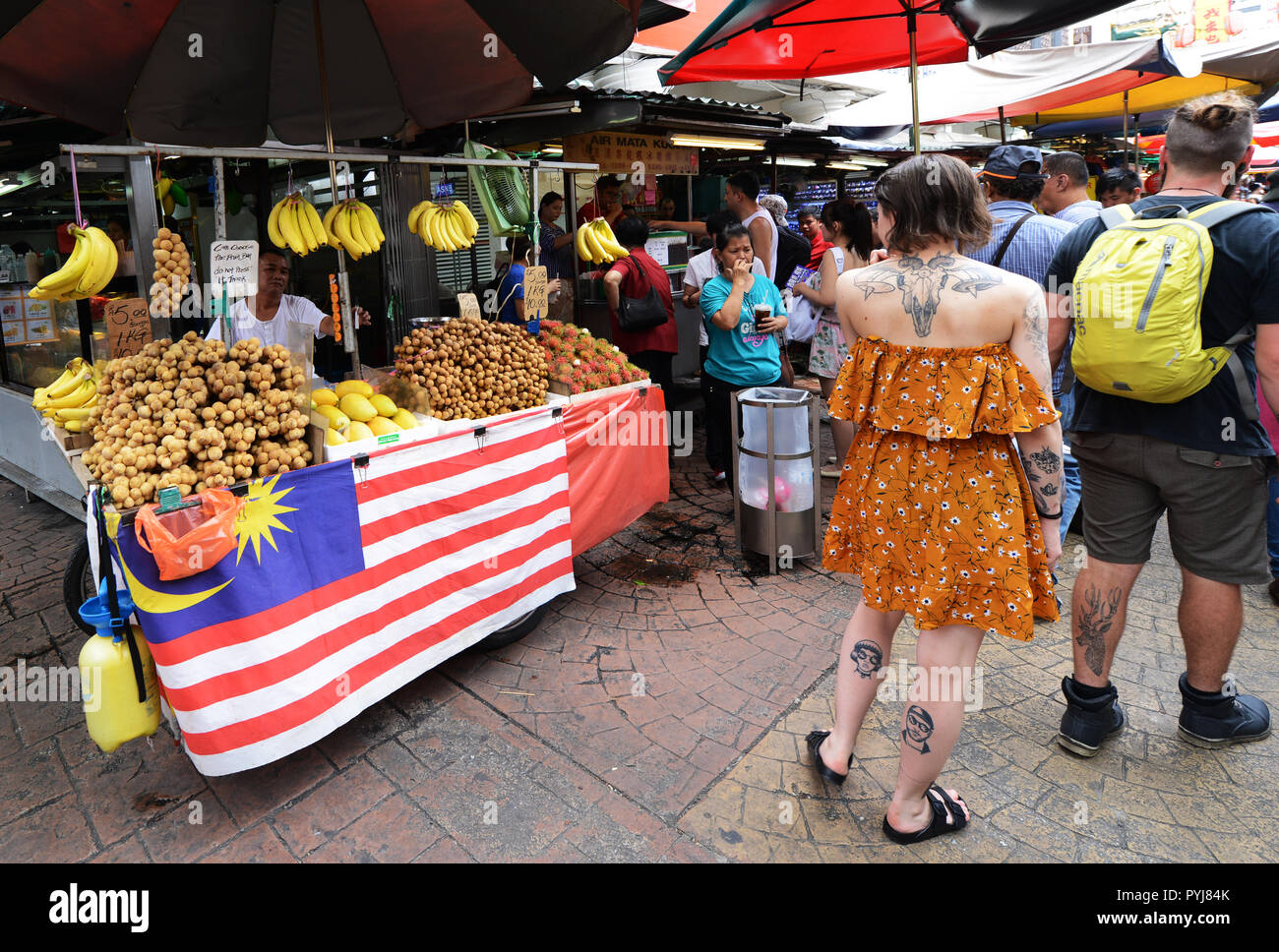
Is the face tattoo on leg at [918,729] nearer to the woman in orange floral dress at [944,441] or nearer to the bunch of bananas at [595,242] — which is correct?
the woman in orange floral dress at [944,441]

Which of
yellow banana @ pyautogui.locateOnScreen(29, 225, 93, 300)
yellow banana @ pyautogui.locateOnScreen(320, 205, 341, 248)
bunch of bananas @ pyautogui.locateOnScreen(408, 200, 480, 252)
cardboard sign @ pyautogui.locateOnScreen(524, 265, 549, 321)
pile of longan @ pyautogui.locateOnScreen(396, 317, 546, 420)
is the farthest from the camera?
cardboard sign @ pyautogui.locateOnScreen(524, 265, 549, 321)

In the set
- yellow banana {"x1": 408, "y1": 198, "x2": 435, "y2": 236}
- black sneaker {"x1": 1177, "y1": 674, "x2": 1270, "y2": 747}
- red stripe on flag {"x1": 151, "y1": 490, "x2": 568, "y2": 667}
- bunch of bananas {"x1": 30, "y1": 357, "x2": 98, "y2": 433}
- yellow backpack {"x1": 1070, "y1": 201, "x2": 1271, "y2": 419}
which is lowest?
black sneaker {"x1": 1177, "y1": 674, "x2": 1270, "y2": 747}

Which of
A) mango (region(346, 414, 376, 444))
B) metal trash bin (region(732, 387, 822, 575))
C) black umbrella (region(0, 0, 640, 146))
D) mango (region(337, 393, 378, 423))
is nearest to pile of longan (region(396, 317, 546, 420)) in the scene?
mango (region(337, 393, 378, 423))

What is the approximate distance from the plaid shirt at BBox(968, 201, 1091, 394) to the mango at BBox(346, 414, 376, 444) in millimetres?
3301

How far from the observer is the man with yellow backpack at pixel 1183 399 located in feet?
8.34

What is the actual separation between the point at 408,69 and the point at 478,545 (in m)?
3.09

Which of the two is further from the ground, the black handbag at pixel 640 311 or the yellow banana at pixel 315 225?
the yellow banana at pixel 315 225

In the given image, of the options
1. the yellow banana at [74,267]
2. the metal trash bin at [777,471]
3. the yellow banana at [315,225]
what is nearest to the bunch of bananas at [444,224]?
the yellow banana at [315,225]

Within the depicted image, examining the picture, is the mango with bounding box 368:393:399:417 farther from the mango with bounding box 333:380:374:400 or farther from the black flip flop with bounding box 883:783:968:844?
the black flip flop with bounding box 883:783:968:844

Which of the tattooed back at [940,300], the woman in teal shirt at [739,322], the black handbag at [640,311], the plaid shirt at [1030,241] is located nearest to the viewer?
the tattooed back at [940,300]

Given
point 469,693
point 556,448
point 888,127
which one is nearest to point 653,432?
point 556,448

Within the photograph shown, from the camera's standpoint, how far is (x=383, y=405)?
140 inches

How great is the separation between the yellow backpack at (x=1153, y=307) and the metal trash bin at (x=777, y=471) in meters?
1.92

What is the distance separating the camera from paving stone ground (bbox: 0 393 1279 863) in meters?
2.64
